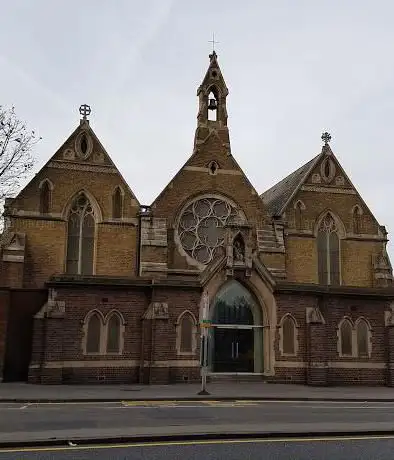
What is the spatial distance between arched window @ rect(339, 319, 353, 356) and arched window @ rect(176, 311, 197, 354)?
6094 millimetres

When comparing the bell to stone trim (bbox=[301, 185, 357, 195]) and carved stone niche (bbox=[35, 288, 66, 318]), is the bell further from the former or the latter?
carved stone niche (bbox=[35, 288, 66, 318])

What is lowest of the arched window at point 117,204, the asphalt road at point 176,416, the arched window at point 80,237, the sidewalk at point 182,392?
the asphalt road at point 176,416

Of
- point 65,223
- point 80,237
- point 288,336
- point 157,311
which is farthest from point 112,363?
point 65,223

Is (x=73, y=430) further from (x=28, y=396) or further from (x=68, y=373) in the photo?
(x=68, y=373)

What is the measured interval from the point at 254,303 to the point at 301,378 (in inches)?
135

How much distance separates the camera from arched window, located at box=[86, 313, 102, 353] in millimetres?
22156

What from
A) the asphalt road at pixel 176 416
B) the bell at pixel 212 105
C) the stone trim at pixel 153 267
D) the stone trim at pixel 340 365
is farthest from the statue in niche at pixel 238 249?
the bell at pixel 212 105

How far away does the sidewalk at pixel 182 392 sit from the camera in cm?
1695

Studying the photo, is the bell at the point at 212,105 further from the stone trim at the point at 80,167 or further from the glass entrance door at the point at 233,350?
the glass entrance door at the point at 233,350

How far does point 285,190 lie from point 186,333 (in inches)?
689

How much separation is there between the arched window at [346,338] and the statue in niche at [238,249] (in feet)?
16.4

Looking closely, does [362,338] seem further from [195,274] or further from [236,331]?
[195,274]

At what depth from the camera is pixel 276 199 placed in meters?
38.3

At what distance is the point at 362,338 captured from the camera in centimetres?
2445
